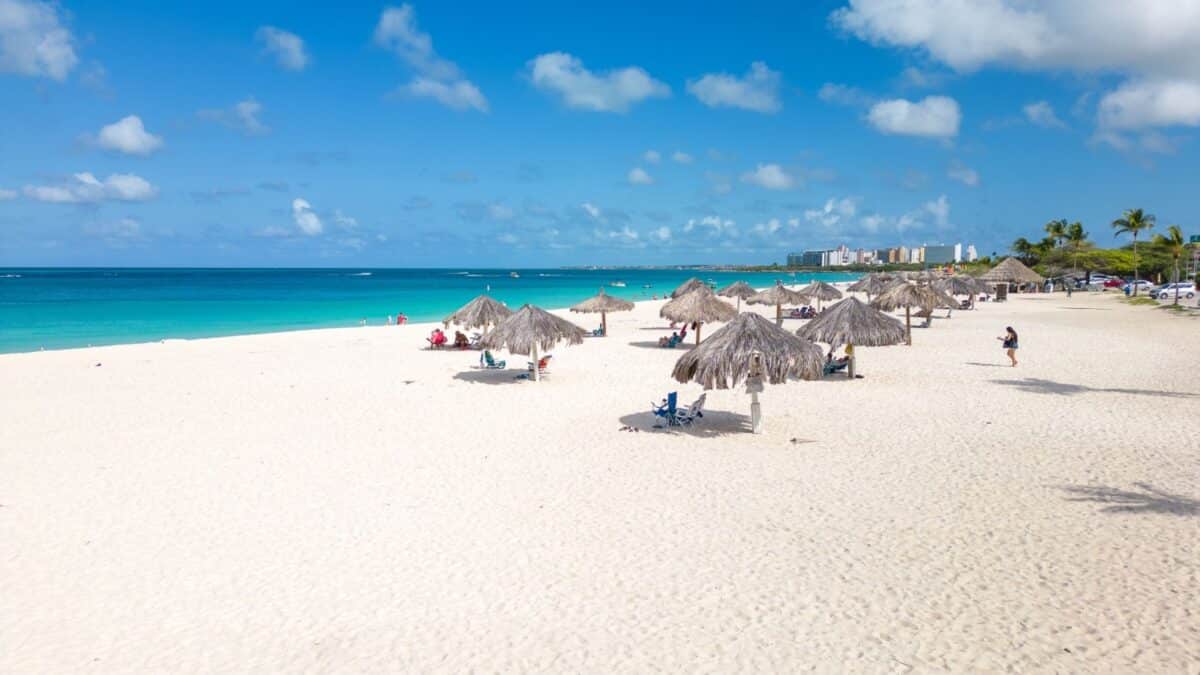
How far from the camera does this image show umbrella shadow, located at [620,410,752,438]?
10.2 m

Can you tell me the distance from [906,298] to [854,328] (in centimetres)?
744

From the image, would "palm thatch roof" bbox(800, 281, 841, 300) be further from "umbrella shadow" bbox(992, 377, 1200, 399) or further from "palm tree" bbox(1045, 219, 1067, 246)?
"palm tree" bbox(1045, 219, 1067, 246)

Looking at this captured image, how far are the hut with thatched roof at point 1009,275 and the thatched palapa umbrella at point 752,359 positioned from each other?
116ft

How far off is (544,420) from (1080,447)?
25.2 feet

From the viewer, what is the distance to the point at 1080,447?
8883mm

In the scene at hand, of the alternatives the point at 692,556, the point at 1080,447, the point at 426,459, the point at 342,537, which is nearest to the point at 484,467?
the point at 426,459

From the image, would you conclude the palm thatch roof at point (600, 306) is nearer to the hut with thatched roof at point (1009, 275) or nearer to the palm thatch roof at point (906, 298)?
the palm thatch roof at point (906, 298)

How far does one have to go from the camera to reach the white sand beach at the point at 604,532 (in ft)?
15.4

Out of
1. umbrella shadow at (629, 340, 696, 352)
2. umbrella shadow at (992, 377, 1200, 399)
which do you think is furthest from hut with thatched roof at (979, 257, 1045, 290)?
umbrella shadow at (992, 377, 1200, 399)

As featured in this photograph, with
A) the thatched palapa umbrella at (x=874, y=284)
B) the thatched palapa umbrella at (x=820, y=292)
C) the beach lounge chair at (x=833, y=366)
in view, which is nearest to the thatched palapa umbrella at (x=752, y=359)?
the beach lounge chair at (x=833, y=366)

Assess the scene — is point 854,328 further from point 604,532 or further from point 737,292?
point 737,292

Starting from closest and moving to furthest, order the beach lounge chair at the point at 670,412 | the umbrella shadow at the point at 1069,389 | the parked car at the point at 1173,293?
the beach lounge chair at the point at 670,412 → the umbrella shadow at the point at 1069,389 → the parked car at the point at 1173,293

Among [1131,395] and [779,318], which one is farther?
[779,318]

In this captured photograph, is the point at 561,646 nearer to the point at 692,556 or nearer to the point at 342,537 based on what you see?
the point at 692,556
